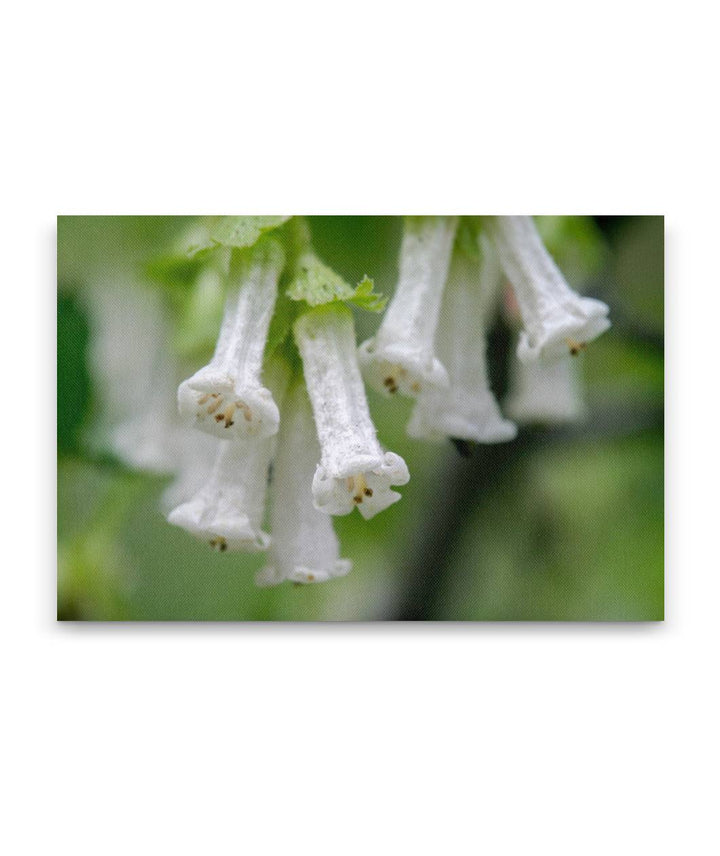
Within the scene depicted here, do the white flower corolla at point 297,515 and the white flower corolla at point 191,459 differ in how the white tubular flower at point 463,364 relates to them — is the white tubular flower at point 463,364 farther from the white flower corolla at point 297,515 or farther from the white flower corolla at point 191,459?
the white flower corolla at point 191,459

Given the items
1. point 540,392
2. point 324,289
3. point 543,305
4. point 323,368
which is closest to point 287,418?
point 323,368

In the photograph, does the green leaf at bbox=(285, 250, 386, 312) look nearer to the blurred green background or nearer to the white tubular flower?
the white tubular flower

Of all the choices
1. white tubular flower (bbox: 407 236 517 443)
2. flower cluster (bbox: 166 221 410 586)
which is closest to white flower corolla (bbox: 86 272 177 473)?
flower cluster (bbox: 166 221 410 586)

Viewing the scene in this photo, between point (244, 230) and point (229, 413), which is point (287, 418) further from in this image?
point (244, 230)

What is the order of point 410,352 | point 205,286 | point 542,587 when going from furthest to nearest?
point 542,587 → point 205,286 → point 410,352

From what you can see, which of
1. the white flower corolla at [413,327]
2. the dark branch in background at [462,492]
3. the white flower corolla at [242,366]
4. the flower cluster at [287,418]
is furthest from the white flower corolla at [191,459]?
the dark branch in background at [462,492]
